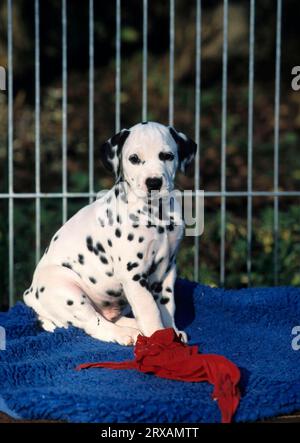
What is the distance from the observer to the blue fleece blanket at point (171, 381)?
377 centimetres

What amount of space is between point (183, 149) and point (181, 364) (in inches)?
46.9

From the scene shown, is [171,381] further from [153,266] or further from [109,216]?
[109,216]

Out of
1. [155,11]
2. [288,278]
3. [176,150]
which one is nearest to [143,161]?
[176,150]

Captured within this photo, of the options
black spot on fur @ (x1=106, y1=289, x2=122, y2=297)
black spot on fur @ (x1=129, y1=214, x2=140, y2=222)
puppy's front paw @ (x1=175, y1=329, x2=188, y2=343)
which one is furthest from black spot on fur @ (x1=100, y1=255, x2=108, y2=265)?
puppy's front paw @ (x1=175, y1=329, x2=188, y2=343)

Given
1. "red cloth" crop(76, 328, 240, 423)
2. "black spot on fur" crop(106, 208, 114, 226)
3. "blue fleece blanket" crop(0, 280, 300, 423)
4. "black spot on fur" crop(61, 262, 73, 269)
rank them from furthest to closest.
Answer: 1. "black spot on fur" crop(61, 262, 73, 269)
2. "black spot on fur" crop(106, 208, 114, 226)
3. "red cloth" crop(76, 328, 240, 423)
4. "blue fleece blanket" crop(0, 280, 300, 423)

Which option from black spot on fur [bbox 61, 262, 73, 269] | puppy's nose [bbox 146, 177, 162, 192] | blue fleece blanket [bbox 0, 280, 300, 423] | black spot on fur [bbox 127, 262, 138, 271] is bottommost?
blue fleece blanket [bbox 0, 280, 300, 423]

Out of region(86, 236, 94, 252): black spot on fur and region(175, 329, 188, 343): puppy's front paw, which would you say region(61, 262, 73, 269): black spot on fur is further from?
region(175, 329, 188, 343): puppy's front paw

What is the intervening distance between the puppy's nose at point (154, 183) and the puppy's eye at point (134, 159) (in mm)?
146

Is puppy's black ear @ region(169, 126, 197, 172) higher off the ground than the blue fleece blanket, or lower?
higher

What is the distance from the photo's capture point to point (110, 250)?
4.75 meters

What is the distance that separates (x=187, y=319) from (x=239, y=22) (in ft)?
17.9

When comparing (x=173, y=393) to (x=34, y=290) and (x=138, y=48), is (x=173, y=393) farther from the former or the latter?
(x=138, y=48)

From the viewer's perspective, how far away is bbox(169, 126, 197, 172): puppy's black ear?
15.6ft

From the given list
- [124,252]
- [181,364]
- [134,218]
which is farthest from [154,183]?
[181,364]
